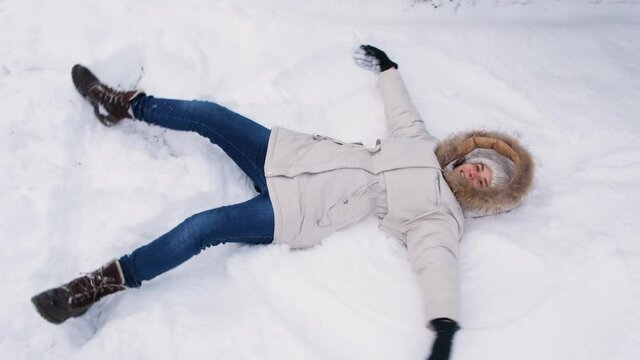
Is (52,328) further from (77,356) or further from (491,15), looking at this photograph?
(491,15)

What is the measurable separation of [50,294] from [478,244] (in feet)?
7.02

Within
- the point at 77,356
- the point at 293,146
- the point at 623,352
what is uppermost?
the point at 293,146

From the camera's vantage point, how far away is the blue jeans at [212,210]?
7.32ft

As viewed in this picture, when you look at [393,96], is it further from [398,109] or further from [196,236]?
[196,236]

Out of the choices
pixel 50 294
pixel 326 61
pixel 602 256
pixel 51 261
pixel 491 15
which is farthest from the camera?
pixel 491 15

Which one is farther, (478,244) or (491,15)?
(491,15)

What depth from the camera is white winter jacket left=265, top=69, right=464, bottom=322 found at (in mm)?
2408

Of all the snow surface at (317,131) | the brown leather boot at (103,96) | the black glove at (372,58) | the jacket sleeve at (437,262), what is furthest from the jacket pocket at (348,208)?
the brown leather boot at (103,96)

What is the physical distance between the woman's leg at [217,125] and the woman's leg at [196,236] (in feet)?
0.78

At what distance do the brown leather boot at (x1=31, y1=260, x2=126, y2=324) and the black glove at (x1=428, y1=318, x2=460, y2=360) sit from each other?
1.45 m

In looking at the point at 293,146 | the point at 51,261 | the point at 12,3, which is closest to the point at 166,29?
the point at 12,3

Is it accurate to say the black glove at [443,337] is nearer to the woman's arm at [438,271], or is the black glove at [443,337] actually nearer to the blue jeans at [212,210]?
the woman's arm at [438,271]

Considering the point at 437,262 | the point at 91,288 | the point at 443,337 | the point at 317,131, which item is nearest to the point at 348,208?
the point at 437,262

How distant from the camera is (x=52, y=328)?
7.07 ft
